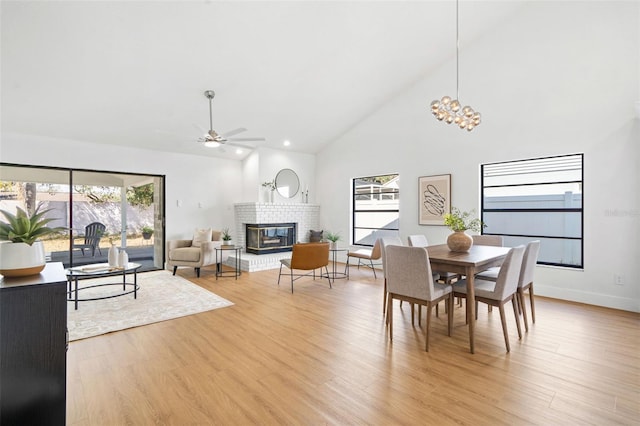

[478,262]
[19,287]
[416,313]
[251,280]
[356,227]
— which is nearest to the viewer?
[19,287]

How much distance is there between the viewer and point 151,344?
2.83m

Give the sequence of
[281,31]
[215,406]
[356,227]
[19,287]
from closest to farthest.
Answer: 1. [19,287]
2. [215,406]
3. [281,31]
4. [356,227]

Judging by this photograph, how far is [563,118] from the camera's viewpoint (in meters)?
4.17

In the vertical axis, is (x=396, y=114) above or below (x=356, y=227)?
above

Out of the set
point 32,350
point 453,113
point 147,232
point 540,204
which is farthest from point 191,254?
point 540,204

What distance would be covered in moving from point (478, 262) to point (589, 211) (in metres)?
2.55

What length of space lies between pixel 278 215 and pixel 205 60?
3.63 meters

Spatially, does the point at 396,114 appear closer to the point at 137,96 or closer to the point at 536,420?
the point at 137,96

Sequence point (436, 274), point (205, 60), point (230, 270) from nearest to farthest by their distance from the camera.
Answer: point (436, 274) < point (205, 60) < point (230, 270)

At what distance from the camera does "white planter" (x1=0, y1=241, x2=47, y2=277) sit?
143cm

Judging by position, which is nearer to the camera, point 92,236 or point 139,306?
point 139,306

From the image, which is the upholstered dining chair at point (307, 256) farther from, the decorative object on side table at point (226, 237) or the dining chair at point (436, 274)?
the decorative object on side table at point (226, 237)

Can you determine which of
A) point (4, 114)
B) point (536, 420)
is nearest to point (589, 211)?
point (536, 420)

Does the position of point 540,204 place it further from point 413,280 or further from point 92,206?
point 92,206
